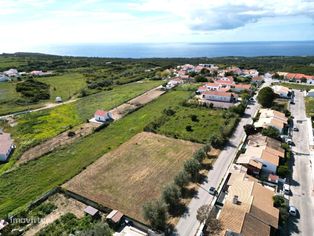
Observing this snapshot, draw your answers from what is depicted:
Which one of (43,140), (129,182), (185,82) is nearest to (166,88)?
(185,82)

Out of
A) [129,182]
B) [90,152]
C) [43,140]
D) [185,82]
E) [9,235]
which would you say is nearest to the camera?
[9,235]

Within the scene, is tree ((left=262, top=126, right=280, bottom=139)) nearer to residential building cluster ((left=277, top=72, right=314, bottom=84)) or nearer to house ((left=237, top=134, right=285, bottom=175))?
house ((left=237, top=134, right=285, bottom=175))

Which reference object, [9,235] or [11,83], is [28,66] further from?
[9,235]

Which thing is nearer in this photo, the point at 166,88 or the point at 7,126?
the point at 7,126

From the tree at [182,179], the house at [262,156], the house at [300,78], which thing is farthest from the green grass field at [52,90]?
the house at [300,78]

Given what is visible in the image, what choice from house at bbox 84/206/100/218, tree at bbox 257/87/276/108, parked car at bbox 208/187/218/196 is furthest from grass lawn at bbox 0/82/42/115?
tree at bbox 257/87/276/108

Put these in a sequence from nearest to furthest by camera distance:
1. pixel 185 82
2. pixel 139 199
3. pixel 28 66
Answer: pixel 139 199, pixel 185 82, pixel 28 66
